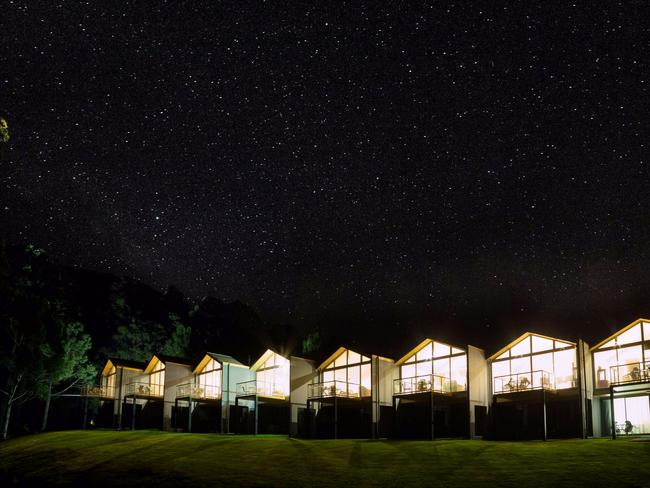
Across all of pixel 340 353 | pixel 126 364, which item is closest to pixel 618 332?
pixel 340 353

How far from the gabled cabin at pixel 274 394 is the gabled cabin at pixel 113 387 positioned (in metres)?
9.68

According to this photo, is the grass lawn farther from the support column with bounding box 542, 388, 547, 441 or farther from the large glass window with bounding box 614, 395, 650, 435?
the large glass window with bounding box 614, 395, 650, 435

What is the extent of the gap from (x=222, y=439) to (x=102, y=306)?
38098mm

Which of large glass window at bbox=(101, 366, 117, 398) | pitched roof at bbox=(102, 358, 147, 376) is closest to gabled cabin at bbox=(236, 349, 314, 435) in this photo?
pitched roof at bbox=(102, 358, 147, 376)

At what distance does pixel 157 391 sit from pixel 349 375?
1449 centimetres

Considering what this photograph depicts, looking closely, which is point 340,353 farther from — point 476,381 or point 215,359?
point 215,359

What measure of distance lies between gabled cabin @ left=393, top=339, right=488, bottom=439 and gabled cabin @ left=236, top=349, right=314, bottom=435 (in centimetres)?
518

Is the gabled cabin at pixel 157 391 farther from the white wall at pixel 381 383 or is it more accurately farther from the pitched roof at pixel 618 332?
the pitched roof at pixel 618 332

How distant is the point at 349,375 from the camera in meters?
33.6

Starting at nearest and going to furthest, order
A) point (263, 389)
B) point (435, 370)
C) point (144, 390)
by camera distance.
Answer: point (435, 370)
point (263, 389)
point (144, 390)

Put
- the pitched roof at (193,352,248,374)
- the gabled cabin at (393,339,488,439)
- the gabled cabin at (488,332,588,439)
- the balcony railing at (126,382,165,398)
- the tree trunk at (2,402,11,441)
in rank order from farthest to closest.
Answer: the balcony railing at (126,382,165,398), the pitched roof at (193,352,248,374), the tree trunk at (2,402,11,441), the gabled cabin at (393,339,488,439), the gabled cabin at (488,332,588,439)

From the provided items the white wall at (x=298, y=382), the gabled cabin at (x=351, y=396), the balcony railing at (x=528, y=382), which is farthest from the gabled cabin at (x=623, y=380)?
the white wall at (x=298, y=382)

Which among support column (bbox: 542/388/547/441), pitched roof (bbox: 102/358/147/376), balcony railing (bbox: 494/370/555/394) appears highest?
pitched roof (bbox: 102/358/147/376)

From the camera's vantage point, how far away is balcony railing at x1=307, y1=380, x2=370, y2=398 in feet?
106
